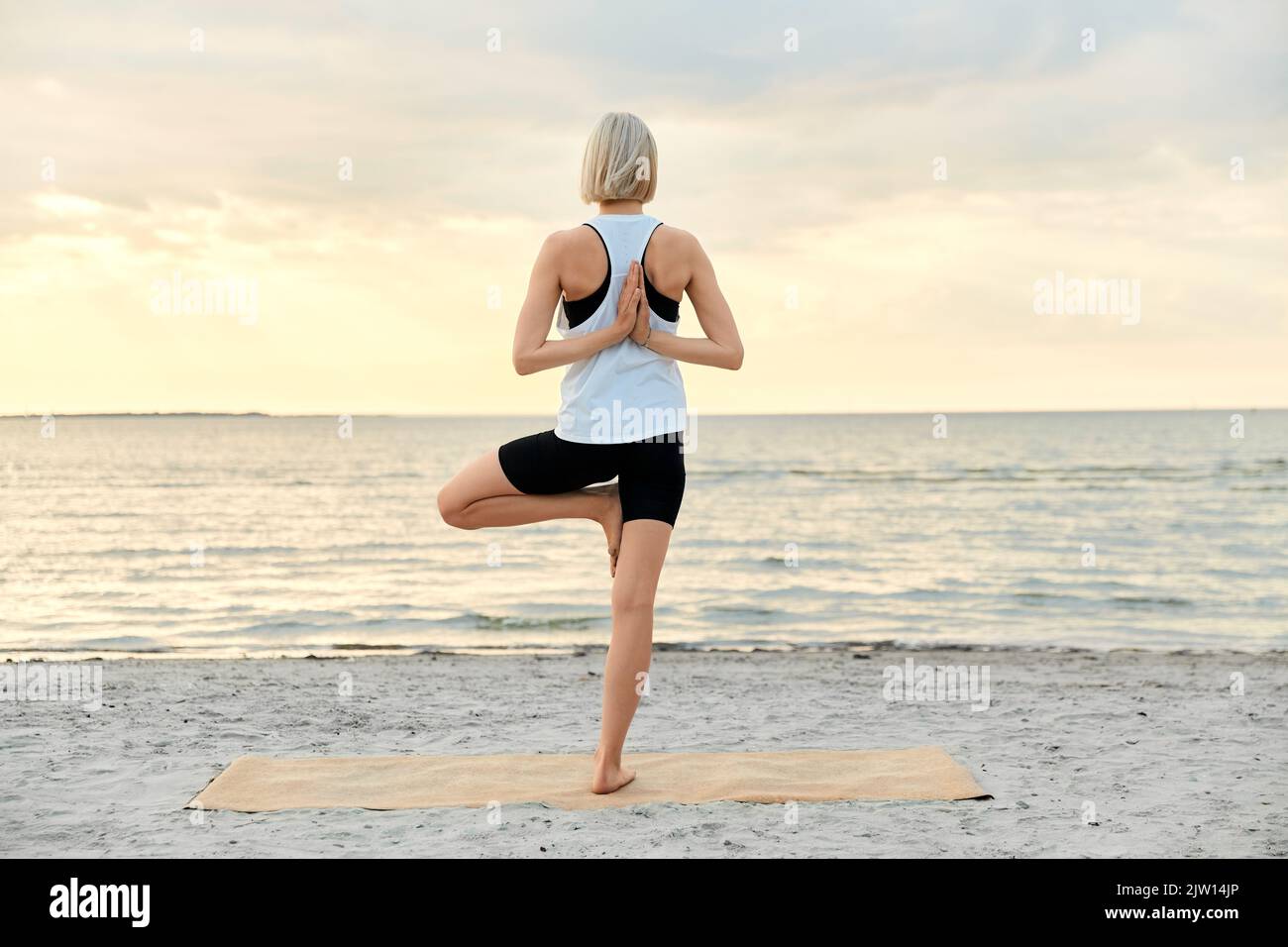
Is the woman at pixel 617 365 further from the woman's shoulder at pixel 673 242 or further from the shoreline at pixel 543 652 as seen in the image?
the shoreline at pixel 543 652

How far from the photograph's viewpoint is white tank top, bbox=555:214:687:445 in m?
3.93

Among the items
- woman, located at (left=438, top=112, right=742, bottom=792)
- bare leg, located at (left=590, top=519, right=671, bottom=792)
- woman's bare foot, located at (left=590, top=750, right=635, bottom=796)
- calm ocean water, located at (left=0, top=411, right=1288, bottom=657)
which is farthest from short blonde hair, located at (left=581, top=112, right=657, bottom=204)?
calm ocean water, located at (left=0, top=411, right=1288, bottom=657)

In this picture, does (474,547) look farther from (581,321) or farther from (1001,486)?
(1001,486)

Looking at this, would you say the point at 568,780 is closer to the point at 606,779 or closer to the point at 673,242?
the point at 606,779

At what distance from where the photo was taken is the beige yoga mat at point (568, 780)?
4.25 metres

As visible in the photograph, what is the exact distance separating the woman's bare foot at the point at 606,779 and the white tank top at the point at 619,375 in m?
1.31

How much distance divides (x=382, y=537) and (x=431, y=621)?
10.3 m

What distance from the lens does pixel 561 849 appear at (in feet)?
12.0

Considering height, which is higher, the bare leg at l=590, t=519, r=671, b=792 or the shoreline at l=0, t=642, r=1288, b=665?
the bare leg at l=590, t=519, r=671, b=792

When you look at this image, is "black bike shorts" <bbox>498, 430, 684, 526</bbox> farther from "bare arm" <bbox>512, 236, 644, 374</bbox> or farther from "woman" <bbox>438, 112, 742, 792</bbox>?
"bare arm" <bbox>512, 236, 644, 374</bbox>

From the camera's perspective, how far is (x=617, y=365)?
3.95m

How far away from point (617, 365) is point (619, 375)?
4 centimetres

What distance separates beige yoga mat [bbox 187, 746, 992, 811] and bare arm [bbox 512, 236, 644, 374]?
5.45 feet
